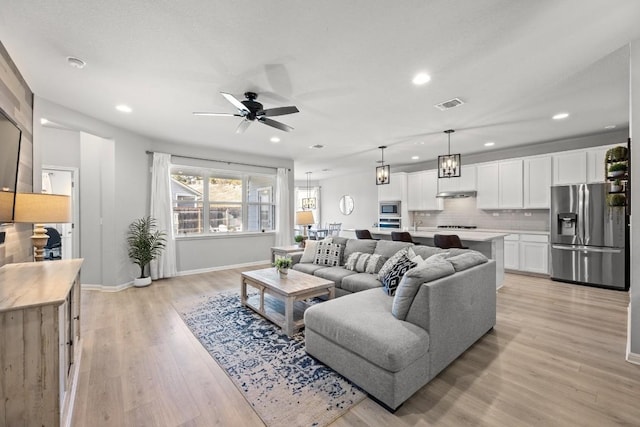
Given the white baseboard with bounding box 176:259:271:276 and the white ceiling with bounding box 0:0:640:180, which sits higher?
the white ceiling with bounding box 0:0:640:180

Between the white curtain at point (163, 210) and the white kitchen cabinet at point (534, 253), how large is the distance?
697cm

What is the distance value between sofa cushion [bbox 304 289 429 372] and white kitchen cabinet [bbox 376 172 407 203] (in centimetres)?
543

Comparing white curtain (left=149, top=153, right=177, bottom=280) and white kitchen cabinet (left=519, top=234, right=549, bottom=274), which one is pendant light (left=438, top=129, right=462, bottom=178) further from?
white curtain (left=149, top=153, right=177, bottom=280)

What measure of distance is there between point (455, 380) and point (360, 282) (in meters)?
1.47

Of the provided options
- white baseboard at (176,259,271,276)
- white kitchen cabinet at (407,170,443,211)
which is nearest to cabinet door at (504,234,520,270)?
white kitchen cabinet at (407,170,443,211)

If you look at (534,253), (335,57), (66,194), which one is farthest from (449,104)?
(66,194)

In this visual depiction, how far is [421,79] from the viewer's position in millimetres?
2834

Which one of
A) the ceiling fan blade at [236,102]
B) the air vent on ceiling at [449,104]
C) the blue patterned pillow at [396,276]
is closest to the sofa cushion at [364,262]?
the blue patterned pillow at [396,276]

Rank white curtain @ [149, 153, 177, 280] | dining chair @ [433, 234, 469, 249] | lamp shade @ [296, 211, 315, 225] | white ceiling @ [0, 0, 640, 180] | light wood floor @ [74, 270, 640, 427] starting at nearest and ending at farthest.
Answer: light wood floor @ [74, 270, 640, 427] → white ceiling @ [0, 0, 640, 180] → dining chair @ [433, 234, 469, 249] → white curtain @ [149, 153, 177, 280] → lamp shade @ [296, 211, 315, 225]

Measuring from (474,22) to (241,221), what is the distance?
19.0ft

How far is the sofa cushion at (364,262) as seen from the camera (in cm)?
375

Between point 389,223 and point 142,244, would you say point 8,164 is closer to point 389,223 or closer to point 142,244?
point 142,244

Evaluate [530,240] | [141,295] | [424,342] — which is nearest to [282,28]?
[424,342]

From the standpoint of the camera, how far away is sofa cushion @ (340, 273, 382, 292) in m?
3.33
